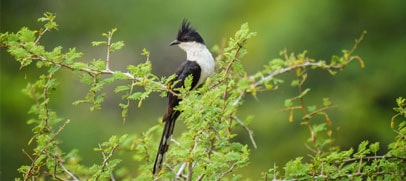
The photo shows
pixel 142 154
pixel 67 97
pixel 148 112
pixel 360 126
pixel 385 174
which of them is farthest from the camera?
pixel 148 112

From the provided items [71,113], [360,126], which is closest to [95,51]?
[71,113]

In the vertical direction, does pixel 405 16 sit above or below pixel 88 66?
above

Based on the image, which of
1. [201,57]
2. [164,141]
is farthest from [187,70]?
[164,141]

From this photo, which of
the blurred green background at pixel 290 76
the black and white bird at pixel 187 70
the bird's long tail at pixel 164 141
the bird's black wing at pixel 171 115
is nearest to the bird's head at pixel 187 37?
the black and white bird at pixel 187 70

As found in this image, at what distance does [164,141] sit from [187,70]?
81 centimetres

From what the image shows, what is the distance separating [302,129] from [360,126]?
0.85 m

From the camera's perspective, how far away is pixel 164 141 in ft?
14.2

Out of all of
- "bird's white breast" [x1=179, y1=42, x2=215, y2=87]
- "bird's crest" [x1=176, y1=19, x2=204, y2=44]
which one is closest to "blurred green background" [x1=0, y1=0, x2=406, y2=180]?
"bird's crest" [x1=176, y1=19, x2=204, y2=44]

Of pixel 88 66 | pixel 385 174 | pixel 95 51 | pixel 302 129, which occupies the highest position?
pixel 95 51

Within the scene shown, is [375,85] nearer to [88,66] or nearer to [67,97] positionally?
[67,97]

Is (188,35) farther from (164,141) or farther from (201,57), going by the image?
(164,141)

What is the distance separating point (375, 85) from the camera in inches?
387

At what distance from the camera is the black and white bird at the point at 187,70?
427cm

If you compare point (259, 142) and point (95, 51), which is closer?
point (259, 142)
